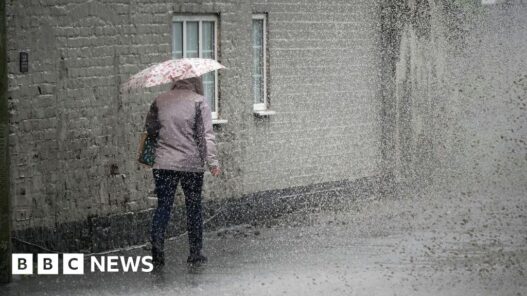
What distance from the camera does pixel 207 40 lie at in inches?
816

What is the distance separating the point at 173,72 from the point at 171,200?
1192 millimetres

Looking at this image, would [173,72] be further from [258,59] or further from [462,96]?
[462,96]

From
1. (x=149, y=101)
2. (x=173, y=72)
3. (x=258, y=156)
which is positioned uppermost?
(x=173, y=72)

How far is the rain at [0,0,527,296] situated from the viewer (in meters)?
15.0

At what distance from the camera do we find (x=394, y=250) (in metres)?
16.5

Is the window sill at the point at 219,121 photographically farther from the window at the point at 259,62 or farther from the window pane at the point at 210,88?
the window at the point at 259,62

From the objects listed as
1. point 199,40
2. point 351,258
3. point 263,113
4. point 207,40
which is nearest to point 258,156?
point 263,113

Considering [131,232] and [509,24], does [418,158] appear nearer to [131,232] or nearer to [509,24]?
[509,24]

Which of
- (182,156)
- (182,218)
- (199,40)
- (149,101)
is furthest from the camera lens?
(199,40)

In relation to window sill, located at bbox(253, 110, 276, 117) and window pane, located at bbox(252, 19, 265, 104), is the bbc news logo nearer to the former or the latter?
window sill, located at bbox(253, 110, 276, 117)

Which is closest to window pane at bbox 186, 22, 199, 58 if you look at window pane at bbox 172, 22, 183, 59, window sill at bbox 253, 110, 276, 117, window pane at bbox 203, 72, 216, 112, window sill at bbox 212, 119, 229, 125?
window pane at bbox 172, 22, 183, 59

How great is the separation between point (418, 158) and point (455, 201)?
4935 millimetres

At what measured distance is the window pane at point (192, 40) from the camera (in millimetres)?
20359

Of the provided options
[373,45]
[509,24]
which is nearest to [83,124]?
[373,45]
